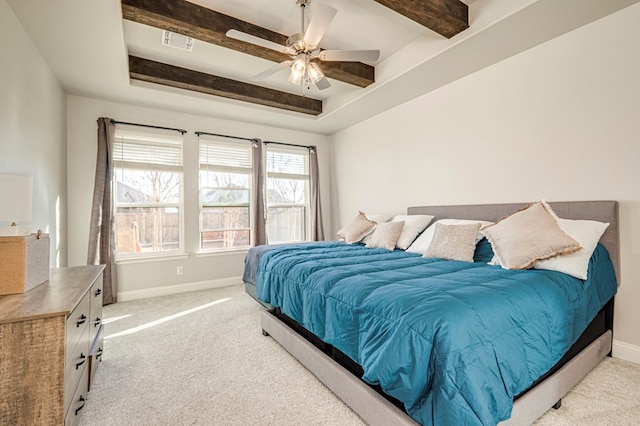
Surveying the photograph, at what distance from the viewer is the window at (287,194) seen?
17.4ft

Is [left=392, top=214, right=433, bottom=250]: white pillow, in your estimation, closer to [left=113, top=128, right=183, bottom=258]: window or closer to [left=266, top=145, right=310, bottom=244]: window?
[left=266, top=145, right=310, bottom=244]: window

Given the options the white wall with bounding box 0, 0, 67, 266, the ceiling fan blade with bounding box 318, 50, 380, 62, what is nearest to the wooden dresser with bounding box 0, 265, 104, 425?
the white wall with bounding box 0, 0, 67, 266

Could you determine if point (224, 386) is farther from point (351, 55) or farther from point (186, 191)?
point (186, 191)

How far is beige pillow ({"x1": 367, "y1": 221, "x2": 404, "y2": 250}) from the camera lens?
3402 millimetres

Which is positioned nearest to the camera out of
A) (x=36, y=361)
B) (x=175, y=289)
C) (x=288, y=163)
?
(x=36, y=361)

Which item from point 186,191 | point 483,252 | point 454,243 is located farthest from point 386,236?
point 186,191

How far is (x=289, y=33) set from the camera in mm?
3016

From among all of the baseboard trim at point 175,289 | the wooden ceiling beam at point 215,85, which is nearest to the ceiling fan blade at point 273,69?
the wooden ceiling beam at point 215,85

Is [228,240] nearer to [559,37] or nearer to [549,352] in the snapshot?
[549,352]

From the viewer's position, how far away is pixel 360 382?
1.64 m

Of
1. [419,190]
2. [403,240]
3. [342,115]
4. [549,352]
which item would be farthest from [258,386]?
[342,115]

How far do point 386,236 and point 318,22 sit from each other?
7.37 ft

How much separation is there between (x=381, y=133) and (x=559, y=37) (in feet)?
7.69

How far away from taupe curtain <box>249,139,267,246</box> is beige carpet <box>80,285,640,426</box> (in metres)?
2.01
